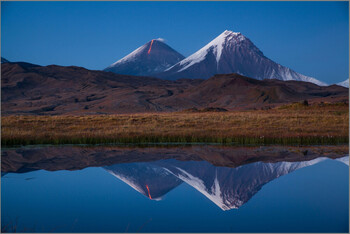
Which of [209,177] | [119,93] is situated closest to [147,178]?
[209,177]

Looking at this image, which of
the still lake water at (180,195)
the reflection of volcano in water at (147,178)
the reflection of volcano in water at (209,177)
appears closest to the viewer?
the still lake water at (180,195)

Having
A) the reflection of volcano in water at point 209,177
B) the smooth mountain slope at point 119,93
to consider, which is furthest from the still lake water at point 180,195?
the smooth mountain slope at point 119,93

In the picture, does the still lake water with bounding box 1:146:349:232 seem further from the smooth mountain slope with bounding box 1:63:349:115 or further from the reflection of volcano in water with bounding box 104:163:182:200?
the smooth mountain slope with bounding box 1:63:349:115

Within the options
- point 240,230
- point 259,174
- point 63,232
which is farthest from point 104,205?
point 259,174

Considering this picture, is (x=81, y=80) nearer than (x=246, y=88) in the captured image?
No

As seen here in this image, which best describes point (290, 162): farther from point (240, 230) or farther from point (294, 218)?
point (240, 230)

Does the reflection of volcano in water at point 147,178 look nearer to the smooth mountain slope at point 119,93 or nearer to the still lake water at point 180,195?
the still lake water at point 180,195
